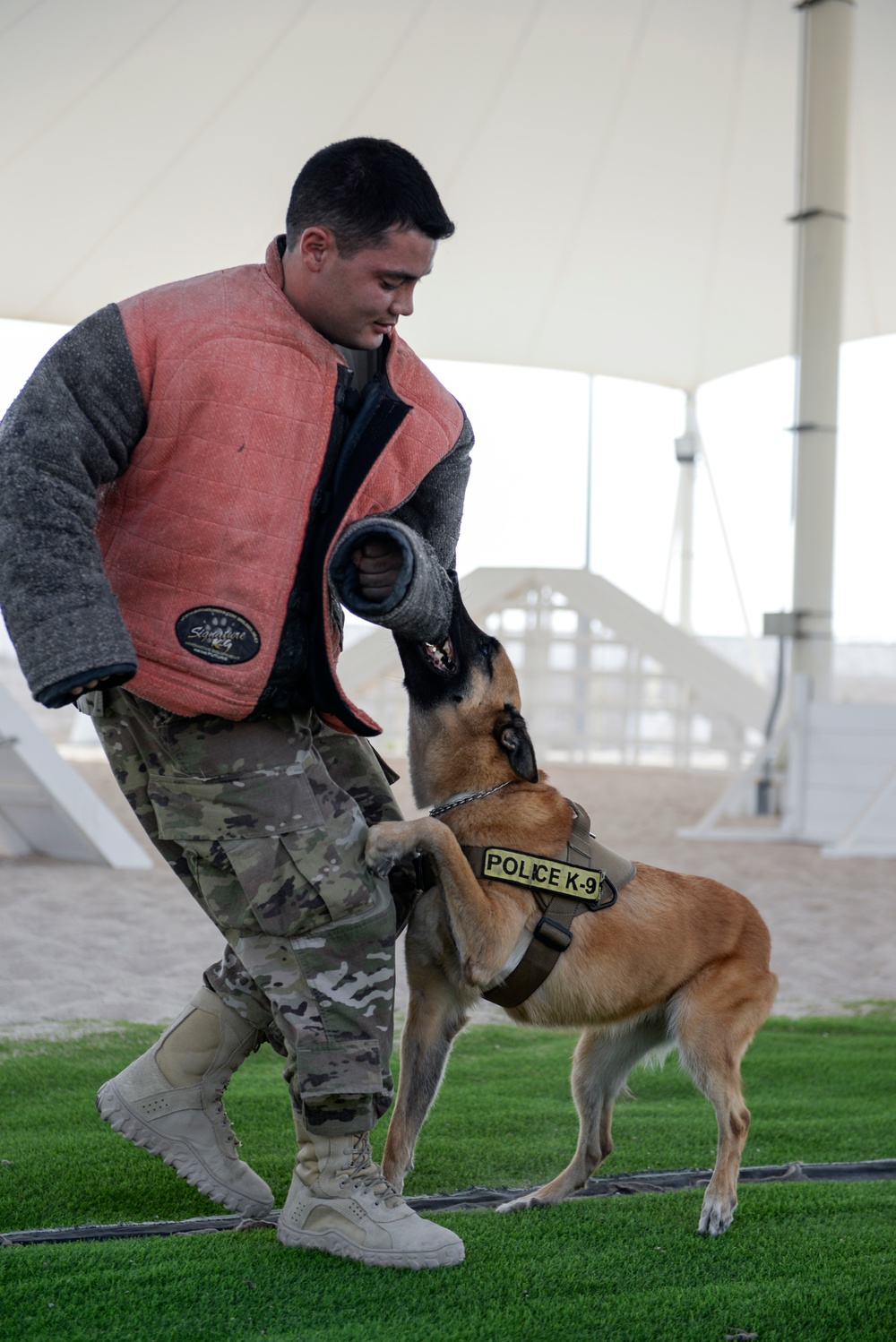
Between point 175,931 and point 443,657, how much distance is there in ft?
10.2

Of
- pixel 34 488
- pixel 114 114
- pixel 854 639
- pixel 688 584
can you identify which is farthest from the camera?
pixel 854 639

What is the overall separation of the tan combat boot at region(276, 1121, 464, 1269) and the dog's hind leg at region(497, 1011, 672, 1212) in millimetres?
505

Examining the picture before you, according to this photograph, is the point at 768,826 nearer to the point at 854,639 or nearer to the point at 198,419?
the point at 198,419

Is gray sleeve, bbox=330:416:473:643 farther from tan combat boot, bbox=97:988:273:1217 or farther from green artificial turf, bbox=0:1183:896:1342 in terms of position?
green artificial turf, bbox=0:1183:896:1342

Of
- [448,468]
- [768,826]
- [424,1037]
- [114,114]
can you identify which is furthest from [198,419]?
[114,114]

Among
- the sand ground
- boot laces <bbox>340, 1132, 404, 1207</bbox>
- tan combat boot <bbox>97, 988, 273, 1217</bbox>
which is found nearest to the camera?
boot laces <bbox>340, 1132, 404, 1207</bbox>

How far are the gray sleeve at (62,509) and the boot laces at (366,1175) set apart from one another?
886mm

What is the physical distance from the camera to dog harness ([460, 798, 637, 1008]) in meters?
2.08

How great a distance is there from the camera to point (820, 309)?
898 cm

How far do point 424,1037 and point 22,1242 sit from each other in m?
0.74

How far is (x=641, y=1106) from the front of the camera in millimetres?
2996

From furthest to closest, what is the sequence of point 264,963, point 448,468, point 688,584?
point 688,584 → point 448,468 → point 264,963

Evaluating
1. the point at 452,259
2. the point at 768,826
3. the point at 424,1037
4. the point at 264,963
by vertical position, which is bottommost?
the point at 768,826

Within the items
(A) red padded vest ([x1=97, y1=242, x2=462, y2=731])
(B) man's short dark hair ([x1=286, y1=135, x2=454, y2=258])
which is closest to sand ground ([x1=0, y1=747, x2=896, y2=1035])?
(A) red padded vest ([x1=97, y1=242, x2=462, y2=731])
